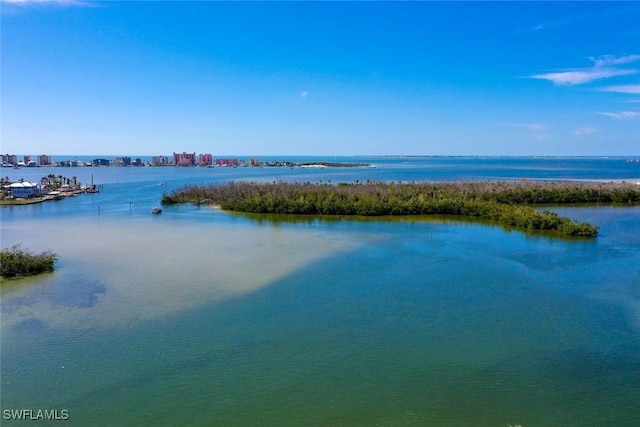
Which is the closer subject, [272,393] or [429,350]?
[272,393]

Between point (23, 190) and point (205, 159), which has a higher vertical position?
point (205, 159)

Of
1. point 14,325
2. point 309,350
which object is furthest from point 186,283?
point 309,350

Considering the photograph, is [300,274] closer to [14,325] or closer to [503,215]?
[14,325]

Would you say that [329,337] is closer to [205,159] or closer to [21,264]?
[21,264]

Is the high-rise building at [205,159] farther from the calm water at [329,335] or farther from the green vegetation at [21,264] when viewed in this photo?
the green vegetation at [21,264]
